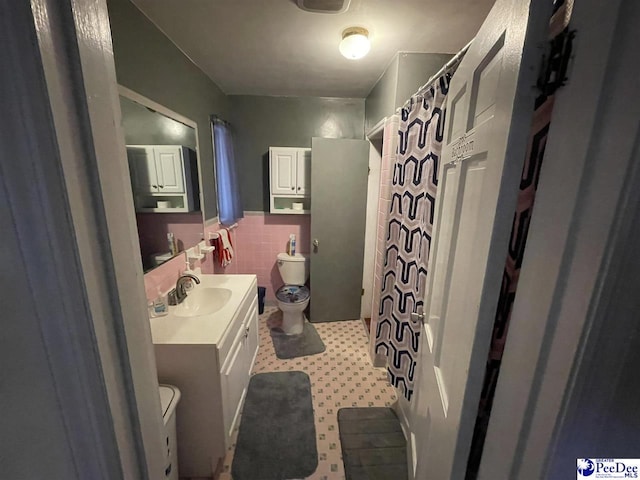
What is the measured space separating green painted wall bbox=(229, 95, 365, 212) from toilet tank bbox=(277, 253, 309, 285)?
35.0 inches

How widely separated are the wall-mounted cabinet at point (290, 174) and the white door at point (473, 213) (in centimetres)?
194

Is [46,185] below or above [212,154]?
below

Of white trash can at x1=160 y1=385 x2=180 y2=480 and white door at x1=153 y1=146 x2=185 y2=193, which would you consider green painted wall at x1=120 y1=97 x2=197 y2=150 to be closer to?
white door at x1=153 y1=146 x2=185 y2=193

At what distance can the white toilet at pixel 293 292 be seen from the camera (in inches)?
99.0

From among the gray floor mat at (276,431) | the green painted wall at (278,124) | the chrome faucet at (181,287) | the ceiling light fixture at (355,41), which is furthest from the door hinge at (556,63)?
the green painted wall at (278,124)

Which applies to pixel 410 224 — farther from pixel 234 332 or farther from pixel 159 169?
pixel 159 169

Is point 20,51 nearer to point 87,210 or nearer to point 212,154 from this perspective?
point 87,210

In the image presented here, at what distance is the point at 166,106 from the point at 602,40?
197cm

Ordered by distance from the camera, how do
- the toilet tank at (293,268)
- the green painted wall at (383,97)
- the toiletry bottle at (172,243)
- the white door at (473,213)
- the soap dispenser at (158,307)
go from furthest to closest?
1. the toilet tank at (293,268)
2. the green painted wall at (383,97)
3. the toiletry bottle at (172,243)
4. the soap dispenser at (158,307)
5. the white door at (473,213)

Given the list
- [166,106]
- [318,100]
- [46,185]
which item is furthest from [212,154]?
[46,185]

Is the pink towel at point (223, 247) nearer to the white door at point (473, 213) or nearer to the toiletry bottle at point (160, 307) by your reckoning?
the toiletry bottle at point (160, 307)

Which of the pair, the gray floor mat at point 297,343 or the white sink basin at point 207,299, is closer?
the white sink basin at point 207,299

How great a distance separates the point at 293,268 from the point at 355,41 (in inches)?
82.1

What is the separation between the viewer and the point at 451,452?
670 mm
